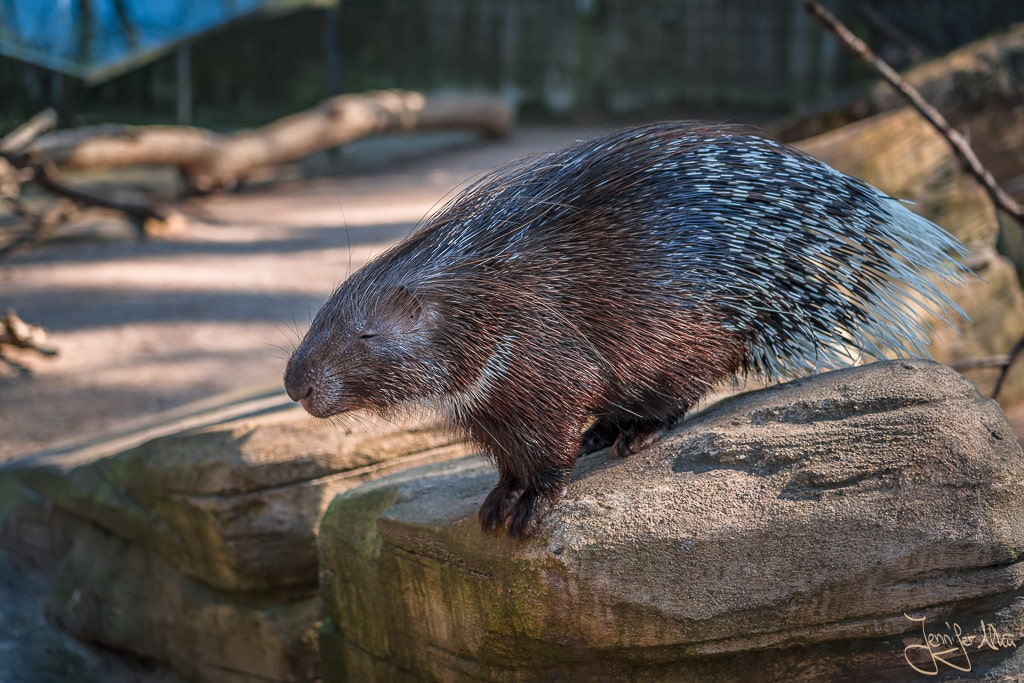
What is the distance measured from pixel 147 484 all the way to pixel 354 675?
1246 mm

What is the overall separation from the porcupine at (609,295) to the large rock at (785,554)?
7.4 inches

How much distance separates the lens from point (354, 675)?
3209 mm

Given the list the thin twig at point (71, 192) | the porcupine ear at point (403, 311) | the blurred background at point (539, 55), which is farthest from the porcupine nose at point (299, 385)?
the blurred background at point (539, 55)

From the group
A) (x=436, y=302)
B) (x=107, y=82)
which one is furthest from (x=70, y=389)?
(x=107, y=82)

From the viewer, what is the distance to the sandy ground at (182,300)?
594 cm

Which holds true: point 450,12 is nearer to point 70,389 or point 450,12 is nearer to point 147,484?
point 70,389

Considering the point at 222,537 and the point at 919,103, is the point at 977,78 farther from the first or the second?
the point at 222,537

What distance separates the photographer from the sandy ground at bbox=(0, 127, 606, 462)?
5941mm

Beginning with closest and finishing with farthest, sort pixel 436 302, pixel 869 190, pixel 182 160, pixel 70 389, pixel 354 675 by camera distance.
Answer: pixel 436 302, pixel 869 190, pixel 354 675, pixel 70 389, pixel 182 160

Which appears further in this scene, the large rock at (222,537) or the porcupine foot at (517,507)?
the large rock at (222,537)

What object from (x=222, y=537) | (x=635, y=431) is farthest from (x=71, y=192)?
(x=635, y=431)

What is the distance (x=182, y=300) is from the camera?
Answer: 25.1 ft

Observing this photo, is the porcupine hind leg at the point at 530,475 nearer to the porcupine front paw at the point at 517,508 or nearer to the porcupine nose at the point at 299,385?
the porcupine front paw at the point at 517,508

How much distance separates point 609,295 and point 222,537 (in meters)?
1.79
